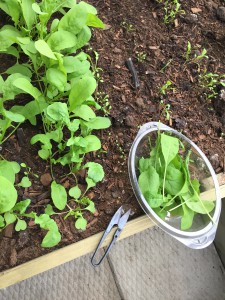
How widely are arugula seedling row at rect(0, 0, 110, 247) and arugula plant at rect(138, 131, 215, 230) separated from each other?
0.48 feet

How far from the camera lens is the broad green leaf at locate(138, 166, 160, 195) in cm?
103

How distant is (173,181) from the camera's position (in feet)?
3.55

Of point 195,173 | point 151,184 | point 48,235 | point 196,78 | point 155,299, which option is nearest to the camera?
point 48,235

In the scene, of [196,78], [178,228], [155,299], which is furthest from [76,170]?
[155,299]

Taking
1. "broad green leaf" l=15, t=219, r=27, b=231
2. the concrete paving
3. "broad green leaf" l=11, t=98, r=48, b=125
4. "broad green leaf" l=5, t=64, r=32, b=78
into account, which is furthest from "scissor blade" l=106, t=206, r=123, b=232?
the concrete paving

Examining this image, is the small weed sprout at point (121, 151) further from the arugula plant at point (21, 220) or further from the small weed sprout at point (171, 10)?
the small weed sprout at point (171, 10)

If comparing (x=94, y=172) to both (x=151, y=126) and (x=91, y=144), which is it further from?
(x=151, y=126)

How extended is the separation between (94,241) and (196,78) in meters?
0.65

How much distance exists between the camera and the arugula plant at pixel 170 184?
1.04 metres

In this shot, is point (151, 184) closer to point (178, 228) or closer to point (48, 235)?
point (178, 228)

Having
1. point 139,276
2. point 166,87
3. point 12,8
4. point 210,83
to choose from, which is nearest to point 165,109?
point 166,87

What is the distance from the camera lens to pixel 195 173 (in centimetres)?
118

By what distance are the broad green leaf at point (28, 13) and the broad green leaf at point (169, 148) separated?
473mm

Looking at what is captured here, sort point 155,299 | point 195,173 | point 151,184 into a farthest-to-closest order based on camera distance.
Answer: point 155,299 < point 195,173 < point 151,184
